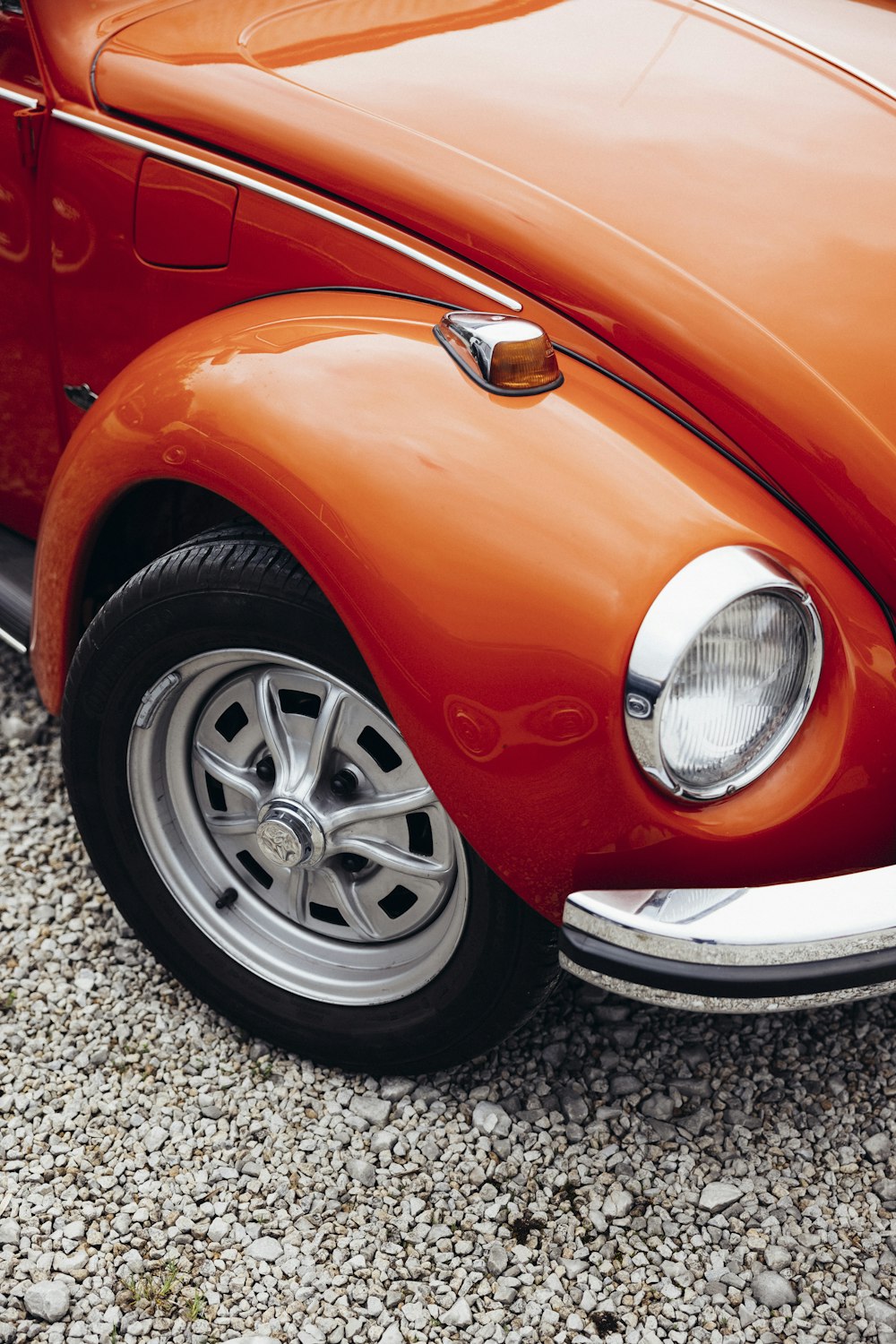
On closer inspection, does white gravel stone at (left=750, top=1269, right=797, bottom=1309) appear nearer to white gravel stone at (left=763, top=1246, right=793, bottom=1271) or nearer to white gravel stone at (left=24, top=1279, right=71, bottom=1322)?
white gravel stone at (left=763, top=1246, right=793, bottom=1271)

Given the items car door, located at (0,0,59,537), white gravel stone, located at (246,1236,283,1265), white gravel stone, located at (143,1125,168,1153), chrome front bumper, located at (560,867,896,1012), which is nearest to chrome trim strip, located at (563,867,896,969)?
chrome front bumper, located at (560,867,896,1012)

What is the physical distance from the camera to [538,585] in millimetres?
1475

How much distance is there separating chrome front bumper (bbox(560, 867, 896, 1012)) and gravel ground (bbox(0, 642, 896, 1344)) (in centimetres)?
58

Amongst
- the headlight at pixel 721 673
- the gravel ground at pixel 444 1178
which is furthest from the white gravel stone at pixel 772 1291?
the headlight at pixel 721 673

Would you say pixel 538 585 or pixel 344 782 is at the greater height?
pixel 538 585

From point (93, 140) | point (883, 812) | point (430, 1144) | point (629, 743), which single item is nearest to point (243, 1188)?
point (430, 1144)

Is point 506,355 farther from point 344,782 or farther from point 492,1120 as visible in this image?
point 492,1120

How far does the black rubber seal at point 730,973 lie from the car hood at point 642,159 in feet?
1.66

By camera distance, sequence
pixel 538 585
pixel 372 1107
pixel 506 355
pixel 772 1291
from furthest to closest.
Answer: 1. pixel 372 1107
2. pixel 772 1291
3. pixel 506 355
4. pixel 538 585

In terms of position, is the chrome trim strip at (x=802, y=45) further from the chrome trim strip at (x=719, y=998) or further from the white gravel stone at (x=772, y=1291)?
the white gravel stone at (x=772, y=1291)

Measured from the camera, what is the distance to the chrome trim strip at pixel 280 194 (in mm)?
1742

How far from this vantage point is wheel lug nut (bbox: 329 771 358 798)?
1.96 meters

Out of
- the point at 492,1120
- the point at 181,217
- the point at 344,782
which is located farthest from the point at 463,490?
the point at 492,1120

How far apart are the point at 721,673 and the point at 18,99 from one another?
1677 mm
